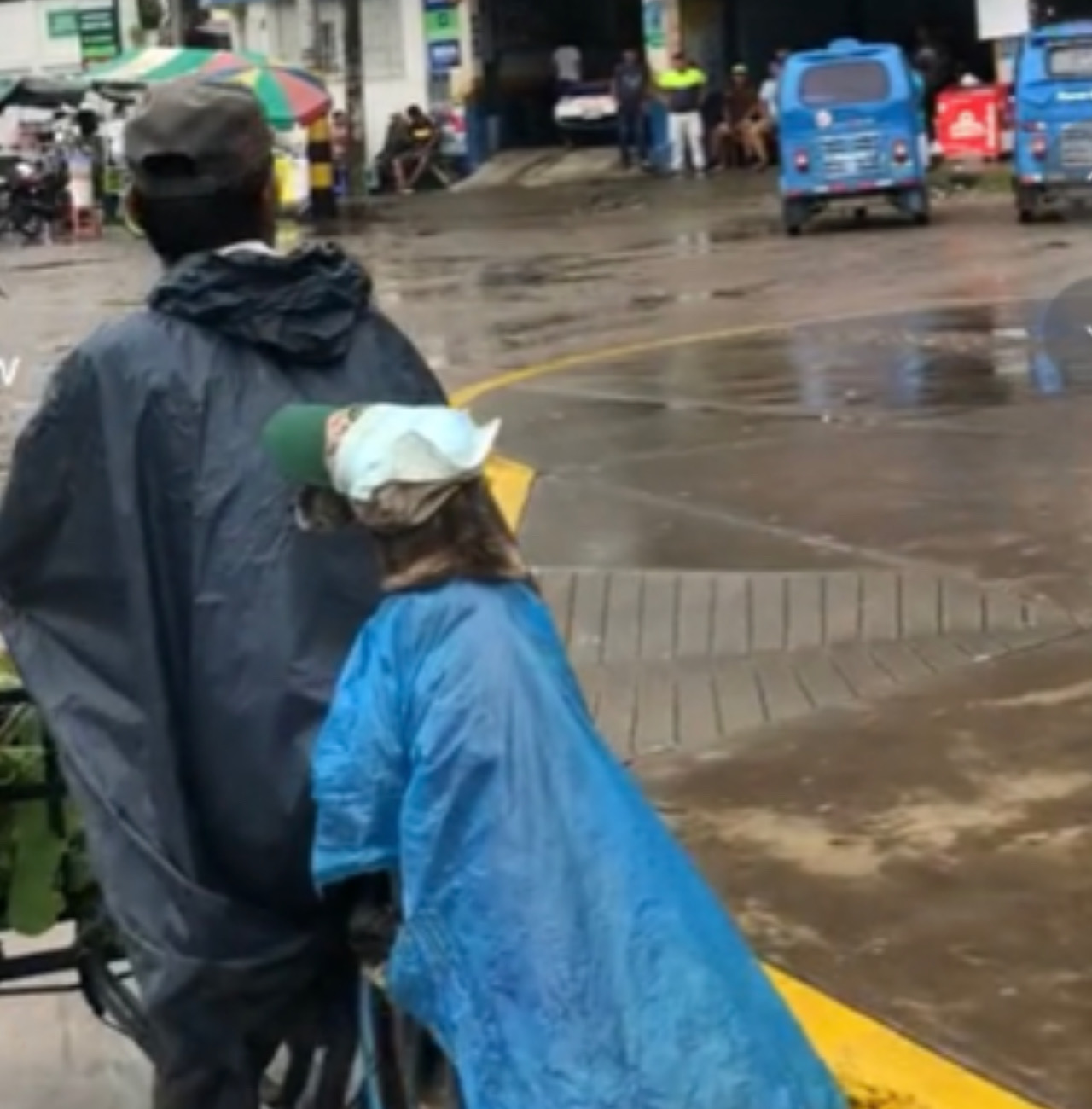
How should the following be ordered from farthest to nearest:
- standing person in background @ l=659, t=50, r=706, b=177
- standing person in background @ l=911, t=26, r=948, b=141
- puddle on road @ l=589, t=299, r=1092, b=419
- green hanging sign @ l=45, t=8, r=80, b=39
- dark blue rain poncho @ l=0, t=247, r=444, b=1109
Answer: green hanging sign @ l=45, t=8, r=80, b=39 → standing person in background @ l=659, t=50, r=706, b=177 → standing person in background @ l=911, t=26, r=948, b=141 → puddle on road @ l=589, t=299, r=1092, b=419 → dark blue rain poncho @ l=0, t=247, r=444, b=1109

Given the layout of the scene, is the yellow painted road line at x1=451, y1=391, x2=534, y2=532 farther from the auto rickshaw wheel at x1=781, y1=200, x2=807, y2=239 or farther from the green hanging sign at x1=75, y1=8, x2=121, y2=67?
the green hanging sign at x1=75, y1=8, x2=121, y2=67

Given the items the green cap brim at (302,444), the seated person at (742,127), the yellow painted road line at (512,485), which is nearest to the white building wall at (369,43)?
the seated person at (742,127)

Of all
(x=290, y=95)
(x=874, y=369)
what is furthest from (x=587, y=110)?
(x=874, y=369)

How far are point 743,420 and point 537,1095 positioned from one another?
9542mm

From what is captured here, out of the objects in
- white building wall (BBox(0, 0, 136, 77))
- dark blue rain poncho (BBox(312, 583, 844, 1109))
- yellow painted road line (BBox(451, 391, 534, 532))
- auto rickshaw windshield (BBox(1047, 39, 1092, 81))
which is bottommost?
yellow painted road line (BBox(451, 391, 534, 532))

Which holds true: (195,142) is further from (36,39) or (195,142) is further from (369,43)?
(36,39)

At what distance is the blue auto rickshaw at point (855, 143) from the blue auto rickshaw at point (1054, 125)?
1.10 meters

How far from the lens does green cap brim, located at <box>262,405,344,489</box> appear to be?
3051mm

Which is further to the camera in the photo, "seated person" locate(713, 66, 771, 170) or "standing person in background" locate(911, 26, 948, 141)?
"seated person" locate(713, 66, 771, 170)

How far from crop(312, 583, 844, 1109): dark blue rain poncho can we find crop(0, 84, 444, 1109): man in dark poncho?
1.12ft

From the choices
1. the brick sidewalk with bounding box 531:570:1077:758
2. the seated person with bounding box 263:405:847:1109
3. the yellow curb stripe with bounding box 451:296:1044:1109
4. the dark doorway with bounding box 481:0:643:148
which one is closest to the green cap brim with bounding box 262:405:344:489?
the seated person with bounding box 263:405:847:1109

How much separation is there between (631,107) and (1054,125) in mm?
14569

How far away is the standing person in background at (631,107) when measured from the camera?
39125mm

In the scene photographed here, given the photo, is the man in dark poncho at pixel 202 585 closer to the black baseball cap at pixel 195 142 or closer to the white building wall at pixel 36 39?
the black baseball cap at pixel 195 142
